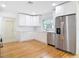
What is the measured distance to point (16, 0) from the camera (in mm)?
3857

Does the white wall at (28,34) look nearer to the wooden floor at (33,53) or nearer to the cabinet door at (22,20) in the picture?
the cabinet door at (22,20)

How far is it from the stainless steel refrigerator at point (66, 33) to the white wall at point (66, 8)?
0.72 feet

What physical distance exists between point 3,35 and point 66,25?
14.4ft

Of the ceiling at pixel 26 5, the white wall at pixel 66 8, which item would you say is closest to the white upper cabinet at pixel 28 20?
the ceiling at pixel 26 5

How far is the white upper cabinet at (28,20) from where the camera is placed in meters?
6.78

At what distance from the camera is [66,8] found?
407 centimetres

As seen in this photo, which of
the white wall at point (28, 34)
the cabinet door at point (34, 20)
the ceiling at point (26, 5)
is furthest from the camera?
the cabinet door at point (34, 20)

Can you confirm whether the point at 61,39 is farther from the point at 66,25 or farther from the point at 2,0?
the point at 2,0

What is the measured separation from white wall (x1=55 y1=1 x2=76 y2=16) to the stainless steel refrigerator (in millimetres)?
219

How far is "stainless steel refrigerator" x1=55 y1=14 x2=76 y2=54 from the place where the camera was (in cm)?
371

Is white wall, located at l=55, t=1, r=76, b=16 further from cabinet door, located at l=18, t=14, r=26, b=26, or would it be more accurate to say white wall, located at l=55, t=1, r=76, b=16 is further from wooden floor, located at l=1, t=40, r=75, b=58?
cabinet door, located at l=18, t=14, r=26, b=26

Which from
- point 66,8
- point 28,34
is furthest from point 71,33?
point 28,34

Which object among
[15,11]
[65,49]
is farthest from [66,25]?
[15,11]

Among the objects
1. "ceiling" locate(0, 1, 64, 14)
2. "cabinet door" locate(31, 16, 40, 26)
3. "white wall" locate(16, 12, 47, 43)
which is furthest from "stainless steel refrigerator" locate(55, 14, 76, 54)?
"cabinet door" locate(31, 16, 40, 26)
